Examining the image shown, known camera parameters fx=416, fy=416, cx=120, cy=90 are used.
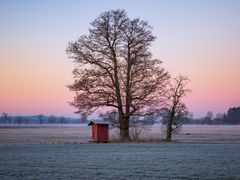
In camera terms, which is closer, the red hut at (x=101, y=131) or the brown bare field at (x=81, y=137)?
the red hut at (x=101, y=131)

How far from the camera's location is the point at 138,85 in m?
45.6

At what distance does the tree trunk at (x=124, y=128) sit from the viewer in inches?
1813

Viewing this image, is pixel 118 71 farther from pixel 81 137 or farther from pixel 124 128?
pixel 81 137

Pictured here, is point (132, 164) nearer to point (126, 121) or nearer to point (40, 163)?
point (40, 163)

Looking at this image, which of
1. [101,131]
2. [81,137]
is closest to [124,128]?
[101,131]

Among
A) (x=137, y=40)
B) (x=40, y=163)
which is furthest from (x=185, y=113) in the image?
(x=40, y=163)

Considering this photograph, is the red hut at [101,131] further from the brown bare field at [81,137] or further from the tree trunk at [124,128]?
the brown bare field at [81,137]

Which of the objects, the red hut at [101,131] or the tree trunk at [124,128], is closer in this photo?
the red hut at [101,131]

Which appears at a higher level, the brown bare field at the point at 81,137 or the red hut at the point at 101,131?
the red hut at the point at 101,131

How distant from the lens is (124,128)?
46219 millimetres

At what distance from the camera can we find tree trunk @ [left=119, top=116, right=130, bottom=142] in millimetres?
46059

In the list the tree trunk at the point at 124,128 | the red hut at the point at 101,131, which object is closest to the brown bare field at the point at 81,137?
the tree trunk at the point at 124,128

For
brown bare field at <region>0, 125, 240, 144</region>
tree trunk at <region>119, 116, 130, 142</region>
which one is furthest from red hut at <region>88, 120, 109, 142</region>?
brown bare field at <region>0, 125, 240, 144</region>

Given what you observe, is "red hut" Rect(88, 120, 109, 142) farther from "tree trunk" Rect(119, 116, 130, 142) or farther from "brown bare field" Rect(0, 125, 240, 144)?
"brown bare field" Rect(0, 125, 240, 144)
